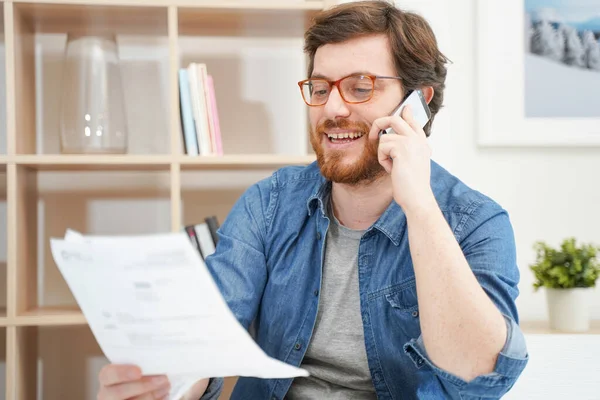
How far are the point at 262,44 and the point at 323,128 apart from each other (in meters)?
0.96

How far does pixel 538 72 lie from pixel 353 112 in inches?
41.2

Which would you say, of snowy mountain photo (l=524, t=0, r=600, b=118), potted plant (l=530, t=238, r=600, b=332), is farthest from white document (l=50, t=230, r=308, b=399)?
snowy mountain photo (l=524, t=0, r=600, b=118)

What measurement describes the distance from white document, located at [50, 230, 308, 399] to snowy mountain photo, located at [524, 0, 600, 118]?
1639 mm

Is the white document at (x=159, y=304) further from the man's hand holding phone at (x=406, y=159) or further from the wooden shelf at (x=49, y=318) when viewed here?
the wooden shelf at (x=49, y=318)

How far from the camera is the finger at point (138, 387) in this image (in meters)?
0.93

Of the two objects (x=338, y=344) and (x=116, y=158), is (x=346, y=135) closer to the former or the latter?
(x=338, y=344)

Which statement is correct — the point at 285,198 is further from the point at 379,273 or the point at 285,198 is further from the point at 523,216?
the point at 523,216

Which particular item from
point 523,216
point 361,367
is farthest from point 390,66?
point 523,216

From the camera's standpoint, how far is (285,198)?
147 cm

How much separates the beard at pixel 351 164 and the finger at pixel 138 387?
60cm

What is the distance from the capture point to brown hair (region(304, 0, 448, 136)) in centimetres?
140

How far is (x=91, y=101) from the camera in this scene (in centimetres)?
191

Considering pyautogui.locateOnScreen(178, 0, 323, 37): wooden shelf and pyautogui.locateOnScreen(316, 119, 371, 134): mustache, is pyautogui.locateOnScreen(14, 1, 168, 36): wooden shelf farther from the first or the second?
pyautogui.locateOnScreen(316, 119, 371, 134): mustache

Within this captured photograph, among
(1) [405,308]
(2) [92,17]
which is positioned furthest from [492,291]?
(2) [92,17]
